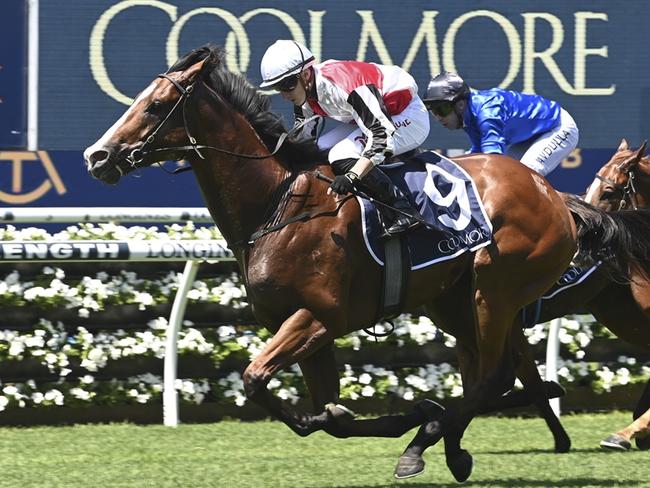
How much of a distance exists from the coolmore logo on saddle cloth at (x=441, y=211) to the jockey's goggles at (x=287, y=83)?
1.60ft

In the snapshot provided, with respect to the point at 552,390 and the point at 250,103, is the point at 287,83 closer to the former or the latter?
the point at 250,103

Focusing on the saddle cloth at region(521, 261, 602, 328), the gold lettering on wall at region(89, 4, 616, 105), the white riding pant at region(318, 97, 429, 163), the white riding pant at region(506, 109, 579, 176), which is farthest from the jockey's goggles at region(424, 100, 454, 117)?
the gold lettering on wall at region(89, 4, 616, 105)

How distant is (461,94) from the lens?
589cm

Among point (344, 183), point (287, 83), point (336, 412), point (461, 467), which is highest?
point (287, 83)

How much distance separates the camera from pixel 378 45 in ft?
29.1

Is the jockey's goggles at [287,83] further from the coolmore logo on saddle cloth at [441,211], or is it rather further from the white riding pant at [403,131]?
the coolmore logo on saddle cloth at [441,211]

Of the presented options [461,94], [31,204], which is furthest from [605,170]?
[31,204]

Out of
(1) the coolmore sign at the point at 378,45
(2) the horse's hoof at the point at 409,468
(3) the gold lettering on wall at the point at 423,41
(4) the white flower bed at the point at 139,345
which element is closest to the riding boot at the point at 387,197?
(2) the horse's hoof at the point at 409,468

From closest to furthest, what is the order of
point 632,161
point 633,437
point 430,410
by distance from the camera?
point 430,410
point 633,437
point 632,161

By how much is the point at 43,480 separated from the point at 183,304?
1.45 metres

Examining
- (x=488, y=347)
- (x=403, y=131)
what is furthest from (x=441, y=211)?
(x=488, y=347)

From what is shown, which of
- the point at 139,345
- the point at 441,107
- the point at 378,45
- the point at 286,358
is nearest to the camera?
the point at 286,358

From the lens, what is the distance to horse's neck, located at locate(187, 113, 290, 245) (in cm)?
493

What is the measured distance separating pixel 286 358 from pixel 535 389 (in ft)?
5.23
